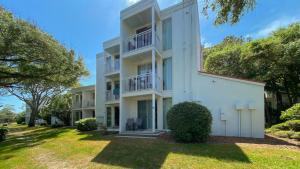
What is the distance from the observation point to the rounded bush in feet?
→ 33.3

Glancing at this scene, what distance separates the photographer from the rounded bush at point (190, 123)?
1016 cm

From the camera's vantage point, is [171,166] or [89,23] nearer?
[171,166]

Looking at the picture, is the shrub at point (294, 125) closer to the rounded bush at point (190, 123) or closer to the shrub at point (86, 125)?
→ the rounded bush at point (190, 123)

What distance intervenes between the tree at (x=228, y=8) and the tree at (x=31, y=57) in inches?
502

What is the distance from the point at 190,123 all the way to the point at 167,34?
325 inches

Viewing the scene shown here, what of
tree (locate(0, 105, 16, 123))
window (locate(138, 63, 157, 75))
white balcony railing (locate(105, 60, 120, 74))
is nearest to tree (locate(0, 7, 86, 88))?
white balcony railing (locate(105, 60, 120, 74))

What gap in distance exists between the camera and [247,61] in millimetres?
21516

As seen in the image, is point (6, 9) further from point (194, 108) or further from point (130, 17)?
point (194, 108)

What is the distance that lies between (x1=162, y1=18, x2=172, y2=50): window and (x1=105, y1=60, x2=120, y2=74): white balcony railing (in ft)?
19.1

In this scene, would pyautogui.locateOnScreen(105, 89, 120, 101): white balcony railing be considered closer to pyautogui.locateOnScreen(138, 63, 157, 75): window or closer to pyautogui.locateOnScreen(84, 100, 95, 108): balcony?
pyautogui.locateOnScreen(138, 63, 157, 75): window

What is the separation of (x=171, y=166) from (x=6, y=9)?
15214mm

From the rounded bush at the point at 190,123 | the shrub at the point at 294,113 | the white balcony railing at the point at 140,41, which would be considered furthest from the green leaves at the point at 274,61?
the rounded bush at the point at 190,123

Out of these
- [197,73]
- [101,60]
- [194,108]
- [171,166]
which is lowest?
[171,166]

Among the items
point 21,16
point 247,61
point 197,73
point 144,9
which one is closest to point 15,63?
point 21,16
